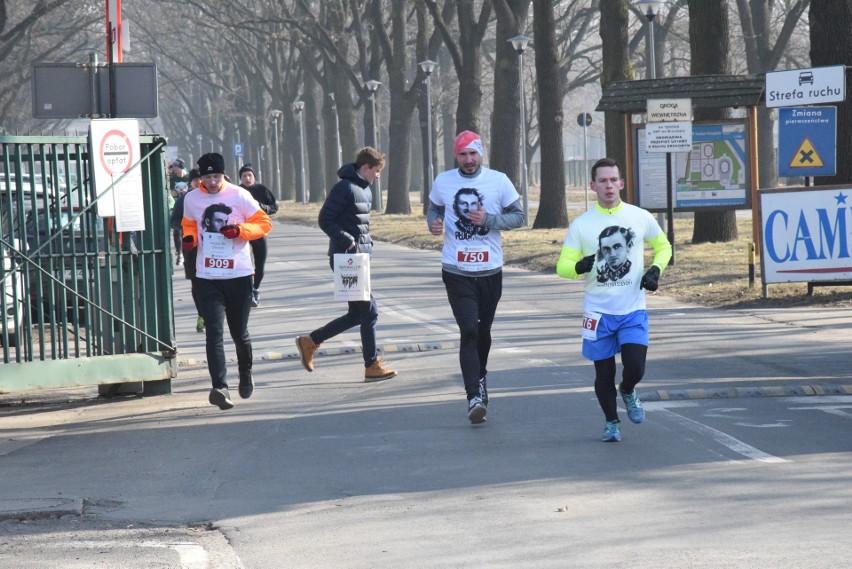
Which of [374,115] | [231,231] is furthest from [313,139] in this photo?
[231,231]

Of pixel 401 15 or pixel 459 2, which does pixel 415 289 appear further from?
pixel 401 15

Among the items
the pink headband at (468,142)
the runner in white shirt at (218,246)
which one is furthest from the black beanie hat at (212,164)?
the pink headband at (468,142)

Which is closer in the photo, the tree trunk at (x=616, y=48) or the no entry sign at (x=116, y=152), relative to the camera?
the no entry sign at (x=116, y=152)

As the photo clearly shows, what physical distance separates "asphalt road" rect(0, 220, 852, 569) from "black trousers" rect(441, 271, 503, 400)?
1.19 ft

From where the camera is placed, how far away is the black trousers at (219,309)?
10.5m

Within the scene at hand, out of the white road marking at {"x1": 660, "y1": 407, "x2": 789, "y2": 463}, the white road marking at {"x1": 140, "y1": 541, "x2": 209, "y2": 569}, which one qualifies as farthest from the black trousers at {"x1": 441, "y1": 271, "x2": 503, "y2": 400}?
the white road marking at {"x1": 140, "y1": 541, "x2": 209, "y2": 569}

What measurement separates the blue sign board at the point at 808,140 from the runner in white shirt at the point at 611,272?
9811 mm

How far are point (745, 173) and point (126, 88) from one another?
12773mm

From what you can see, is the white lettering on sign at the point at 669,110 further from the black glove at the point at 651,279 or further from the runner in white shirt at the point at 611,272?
the black glove at the point at 651,279

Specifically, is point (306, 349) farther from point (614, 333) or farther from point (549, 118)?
point (549, 118)

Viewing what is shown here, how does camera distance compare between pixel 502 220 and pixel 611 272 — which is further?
pixel 502 220

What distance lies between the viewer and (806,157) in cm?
1809

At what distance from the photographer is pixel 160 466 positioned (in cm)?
850

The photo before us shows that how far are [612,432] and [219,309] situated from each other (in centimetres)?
327
